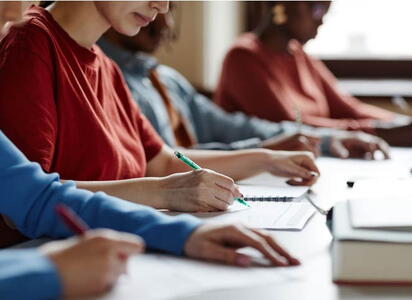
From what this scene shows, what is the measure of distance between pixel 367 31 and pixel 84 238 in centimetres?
334

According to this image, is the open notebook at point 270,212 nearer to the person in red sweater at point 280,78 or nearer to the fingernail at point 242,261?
the fingernail at point 242,261

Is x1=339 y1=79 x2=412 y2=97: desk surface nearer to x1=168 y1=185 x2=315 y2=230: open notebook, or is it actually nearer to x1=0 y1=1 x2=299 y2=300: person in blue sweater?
x1=168 y1=185 x2=315 y2=230: open notebook

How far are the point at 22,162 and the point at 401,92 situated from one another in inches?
116

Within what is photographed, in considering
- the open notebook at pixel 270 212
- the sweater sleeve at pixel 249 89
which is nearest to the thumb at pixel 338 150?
the sweater sleeve at pixel 249 89

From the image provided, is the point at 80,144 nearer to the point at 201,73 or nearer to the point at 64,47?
the point at 64,47

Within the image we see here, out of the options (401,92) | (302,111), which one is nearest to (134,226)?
(302,111)

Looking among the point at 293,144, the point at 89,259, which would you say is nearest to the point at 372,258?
the point at 89,259

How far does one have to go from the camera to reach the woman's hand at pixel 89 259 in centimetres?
77

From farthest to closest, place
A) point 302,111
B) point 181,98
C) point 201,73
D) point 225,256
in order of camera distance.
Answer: point 201,73, point 302,111, point 181,98, point 225,256

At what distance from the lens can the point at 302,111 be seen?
303 centimetres

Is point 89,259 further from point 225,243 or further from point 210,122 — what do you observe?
point 210,122

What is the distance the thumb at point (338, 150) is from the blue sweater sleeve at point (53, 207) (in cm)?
130

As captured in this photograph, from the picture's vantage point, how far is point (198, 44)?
11.6 ft

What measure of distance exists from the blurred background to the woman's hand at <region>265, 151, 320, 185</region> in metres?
1.87
